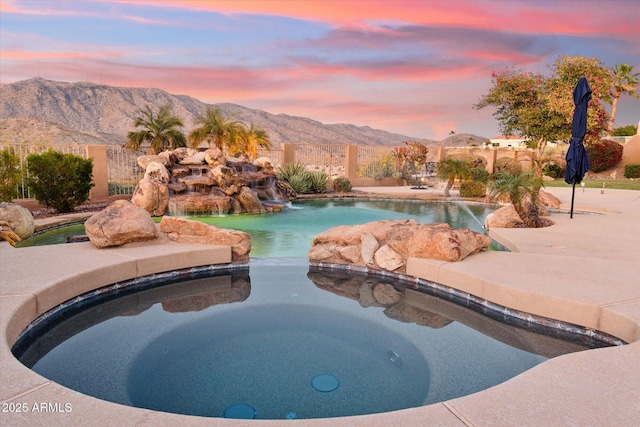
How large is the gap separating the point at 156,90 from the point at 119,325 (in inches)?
3514

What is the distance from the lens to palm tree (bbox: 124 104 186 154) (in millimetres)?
18344

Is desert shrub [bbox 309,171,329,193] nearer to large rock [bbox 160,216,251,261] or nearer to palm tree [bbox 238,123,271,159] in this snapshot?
palm tree [bbox 238,123,271,159]

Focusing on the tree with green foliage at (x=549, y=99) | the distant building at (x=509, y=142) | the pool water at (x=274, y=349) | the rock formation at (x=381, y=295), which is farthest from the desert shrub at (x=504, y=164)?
the pool water at (x=274, y=349)

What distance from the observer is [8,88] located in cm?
6875

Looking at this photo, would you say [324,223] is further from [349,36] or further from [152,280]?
[349,36]

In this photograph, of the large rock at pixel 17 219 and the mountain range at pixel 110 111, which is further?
the mountain range at pixel 110 111

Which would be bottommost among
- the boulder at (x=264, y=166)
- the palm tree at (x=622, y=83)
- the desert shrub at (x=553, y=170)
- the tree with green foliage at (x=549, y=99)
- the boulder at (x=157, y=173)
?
the boulder at (x=157, y=173)

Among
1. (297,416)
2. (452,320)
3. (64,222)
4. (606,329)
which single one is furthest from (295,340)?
(64,222)

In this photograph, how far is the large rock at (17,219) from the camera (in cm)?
705

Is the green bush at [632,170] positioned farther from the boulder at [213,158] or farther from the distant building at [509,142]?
the boulder at [213,158]

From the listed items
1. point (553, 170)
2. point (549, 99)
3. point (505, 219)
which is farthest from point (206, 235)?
point (553, 170)

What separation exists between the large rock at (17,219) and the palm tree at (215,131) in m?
11.9

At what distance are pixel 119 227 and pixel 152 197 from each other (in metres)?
6.36

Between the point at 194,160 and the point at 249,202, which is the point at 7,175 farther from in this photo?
the point at 249,202
